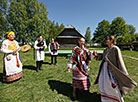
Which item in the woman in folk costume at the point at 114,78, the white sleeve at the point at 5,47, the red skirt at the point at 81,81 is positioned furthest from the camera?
the white sleeve at the point at 5,47

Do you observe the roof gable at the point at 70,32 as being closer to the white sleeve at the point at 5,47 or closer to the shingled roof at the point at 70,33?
the shingled roof at the point at 70,33

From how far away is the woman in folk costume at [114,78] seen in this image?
1901mm

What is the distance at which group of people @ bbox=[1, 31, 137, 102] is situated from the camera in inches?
75.8

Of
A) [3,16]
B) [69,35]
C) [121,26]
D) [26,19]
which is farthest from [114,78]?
[121,26]

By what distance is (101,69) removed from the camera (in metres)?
2.31

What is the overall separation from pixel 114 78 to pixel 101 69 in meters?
0.39

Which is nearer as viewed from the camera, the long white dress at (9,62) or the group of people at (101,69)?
the group of people at (101,69)

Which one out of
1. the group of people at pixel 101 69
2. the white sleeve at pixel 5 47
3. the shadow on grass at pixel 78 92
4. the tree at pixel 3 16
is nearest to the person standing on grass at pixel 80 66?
the group of people at pixel 101 69

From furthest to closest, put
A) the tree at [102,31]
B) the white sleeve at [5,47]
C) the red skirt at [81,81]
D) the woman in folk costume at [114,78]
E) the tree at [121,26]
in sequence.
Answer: the tree at [102,31], the tree at [121,26], the white sleeve at [5,47], the red skirt at [81,81], the woman in folk costume at [114,78]

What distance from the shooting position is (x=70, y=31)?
68.3 ft

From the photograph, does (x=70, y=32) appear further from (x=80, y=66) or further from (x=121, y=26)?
(x=121, y=26)

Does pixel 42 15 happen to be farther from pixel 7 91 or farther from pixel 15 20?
pixel 7 91

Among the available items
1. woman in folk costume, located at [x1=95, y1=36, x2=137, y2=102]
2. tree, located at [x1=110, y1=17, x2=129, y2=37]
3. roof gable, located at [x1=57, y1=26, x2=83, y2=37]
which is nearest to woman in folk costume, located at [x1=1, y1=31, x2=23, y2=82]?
woman in folk costume, located at [x1=95, y1=36, x2=137, y2=102]

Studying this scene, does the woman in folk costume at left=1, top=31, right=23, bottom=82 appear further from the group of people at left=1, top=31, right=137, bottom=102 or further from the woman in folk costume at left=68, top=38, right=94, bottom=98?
the woman in folk costume at left=68, top=38, right=94, bottom=98
